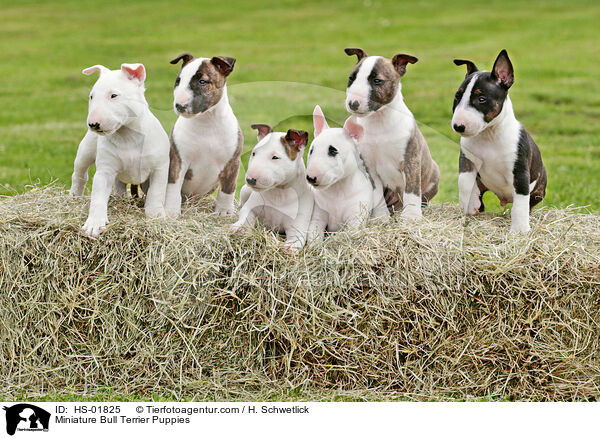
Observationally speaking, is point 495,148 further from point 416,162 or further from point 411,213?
point 411,213

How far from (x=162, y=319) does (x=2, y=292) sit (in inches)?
39.7

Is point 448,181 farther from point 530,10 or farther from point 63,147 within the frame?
point 530,10

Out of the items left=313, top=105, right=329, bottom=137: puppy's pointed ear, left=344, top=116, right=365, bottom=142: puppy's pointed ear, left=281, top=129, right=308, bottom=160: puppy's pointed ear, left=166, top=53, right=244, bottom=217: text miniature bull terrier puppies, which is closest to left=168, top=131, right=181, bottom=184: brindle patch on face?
left=166, top=53, right=244, bottom=217: text miniature bull terrier puppies

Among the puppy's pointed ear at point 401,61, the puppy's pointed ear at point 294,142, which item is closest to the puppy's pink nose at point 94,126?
the puppy's pointed ear at point 294,142

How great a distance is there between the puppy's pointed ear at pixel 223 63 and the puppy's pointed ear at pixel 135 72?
1.40 ft

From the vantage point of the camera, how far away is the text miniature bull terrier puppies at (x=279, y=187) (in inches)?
176

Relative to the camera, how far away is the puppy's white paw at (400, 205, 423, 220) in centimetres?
479

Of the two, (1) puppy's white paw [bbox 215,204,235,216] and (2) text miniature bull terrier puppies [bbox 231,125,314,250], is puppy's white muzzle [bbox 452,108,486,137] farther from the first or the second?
(1) puppy's white paw [bbox 215,204,235,216]

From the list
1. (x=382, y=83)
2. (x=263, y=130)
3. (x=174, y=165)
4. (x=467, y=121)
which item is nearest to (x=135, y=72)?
(x=174, y=165)

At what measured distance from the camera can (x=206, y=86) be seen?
4656 mm

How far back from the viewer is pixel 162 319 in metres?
4.39

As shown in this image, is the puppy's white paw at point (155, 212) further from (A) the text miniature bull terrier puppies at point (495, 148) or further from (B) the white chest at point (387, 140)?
(A) the text miniature bull terrier puppies at point (495, 148)

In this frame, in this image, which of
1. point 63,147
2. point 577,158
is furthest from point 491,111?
point 63,147
